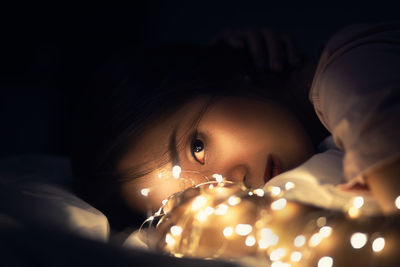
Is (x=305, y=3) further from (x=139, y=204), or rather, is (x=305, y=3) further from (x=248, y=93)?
(x=139, y=204)

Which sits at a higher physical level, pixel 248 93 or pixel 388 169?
pixel 248 93

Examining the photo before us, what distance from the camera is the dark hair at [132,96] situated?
0.99 meters

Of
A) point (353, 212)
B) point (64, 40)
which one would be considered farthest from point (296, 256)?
point (64, 40)

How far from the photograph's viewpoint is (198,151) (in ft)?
3.25

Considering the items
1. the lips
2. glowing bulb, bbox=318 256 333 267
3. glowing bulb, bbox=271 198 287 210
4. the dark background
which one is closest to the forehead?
the lips

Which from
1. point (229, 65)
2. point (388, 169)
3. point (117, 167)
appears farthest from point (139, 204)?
point (388, 169)

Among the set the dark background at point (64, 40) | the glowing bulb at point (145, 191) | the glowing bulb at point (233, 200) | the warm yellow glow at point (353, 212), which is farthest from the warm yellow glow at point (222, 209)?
the dark background at point (64, 40)

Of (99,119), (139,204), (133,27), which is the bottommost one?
(139,204)

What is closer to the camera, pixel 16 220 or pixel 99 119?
pixel 16 220

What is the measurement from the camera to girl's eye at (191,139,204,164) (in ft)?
3.23

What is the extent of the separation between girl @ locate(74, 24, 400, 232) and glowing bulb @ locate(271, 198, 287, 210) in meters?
0.23

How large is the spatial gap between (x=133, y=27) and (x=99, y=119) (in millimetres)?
1269

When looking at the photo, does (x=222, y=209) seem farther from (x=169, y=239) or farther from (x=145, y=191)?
(x=145, y=191)

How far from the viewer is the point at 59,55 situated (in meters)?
1.98
